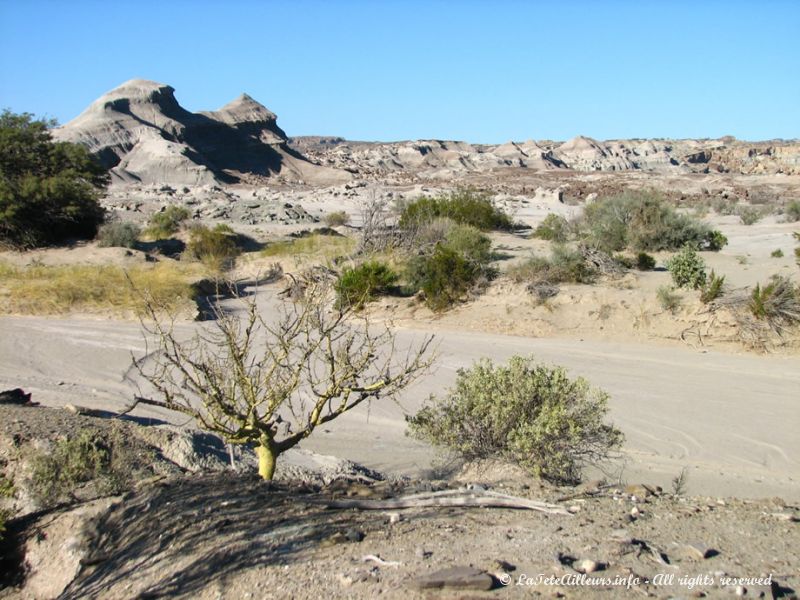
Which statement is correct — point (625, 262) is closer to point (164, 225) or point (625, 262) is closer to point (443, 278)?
point (443, 278)

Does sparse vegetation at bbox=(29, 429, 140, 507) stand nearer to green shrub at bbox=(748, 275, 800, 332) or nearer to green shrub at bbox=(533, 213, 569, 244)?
green shrub at bbox=(748, 275, 800, 332)

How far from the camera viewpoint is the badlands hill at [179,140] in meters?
55.0

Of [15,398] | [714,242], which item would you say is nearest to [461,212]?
[714,242]

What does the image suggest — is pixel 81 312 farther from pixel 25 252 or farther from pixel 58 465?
pixel 58 465

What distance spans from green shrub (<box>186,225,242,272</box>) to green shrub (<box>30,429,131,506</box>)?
15.0m

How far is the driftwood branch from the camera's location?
500cm

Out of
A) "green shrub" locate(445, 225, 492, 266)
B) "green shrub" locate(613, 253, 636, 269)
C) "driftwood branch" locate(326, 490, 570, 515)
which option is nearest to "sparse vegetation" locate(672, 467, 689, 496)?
"driftwood branch" locate(326, 490, 570, 515)

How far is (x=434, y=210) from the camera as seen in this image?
85.5 ft

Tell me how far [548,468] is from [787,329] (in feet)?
29.8

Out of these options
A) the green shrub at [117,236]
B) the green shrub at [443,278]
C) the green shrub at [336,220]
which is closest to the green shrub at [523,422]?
the green shrub at [443,278]

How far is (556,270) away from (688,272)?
2869 millimetres

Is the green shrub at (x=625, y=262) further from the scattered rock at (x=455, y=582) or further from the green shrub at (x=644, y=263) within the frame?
the scattered rock at (x=455, y=582)

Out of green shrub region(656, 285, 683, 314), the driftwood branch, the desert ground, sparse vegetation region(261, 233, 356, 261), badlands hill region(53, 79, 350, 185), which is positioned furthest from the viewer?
badlands hill region(53, 79, 350, 185)

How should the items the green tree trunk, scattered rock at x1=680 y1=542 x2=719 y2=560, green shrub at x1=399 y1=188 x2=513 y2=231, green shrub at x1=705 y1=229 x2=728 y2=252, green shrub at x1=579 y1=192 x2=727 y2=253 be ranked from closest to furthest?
1. scattered rock at x1=680 y1=542 x2=719 y2=560
2. the green tree trunk
3. green shrub at x1=579 y1=192 x2=727 y2=253
4. green shrub at x1=705 y1=229 x2=728 y2=252
5. green shrub at x1=399 y1=188 x2=513 y2=231
